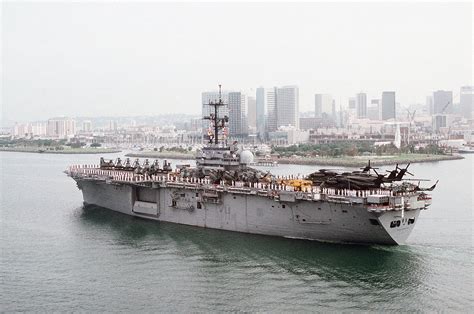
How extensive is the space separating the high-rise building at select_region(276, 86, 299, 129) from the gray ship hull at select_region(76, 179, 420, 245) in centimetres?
16136

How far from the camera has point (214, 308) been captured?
1708 cm

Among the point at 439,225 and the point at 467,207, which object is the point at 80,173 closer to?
the point at 439,225

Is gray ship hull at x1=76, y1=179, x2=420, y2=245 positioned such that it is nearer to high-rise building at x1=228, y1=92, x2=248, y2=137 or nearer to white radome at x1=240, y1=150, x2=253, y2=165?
white radome at x1=240, y1=150, x2=253, y2=165

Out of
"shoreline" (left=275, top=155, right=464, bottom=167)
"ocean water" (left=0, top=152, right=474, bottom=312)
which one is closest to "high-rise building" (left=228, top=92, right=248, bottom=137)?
"shoreline" (left=275, top=155, right=464, bottom=167)

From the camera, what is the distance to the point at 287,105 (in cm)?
19238

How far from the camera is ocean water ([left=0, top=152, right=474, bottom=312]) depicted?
17500 millimetres

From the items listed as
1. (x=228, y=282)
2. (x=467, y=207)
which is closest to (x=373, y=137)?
(x=467, y=207)

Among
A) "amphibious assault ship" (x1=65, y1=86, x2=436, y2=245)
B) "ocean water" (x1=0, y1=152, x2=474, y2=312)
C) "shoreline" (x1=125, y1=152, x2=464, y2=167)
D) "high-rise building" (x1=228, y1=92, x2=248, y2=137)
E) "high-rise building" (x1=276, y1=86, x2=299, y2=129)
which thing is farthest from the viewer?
"high-rise building" (x1=276, y1=86, x2=299, y2=129)

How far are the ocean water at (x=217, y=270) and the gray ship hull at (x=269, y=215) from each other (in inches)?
16.2

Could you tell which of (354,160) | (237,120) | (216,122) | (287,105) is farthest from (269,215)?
(287,105)

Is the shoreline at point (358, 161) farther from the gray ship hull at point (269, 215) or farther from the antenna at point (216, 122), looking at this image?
the gray ship hull at point (269, 215)

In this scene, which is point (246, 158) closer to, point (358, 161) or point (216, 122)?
point (216, 122)

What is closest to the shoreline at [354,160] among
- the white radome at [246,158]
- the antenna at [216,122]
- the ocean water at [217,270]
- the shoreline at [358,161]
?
the shoreline at [358,161]

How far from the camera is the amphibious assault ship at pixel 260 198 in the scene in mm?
22391
